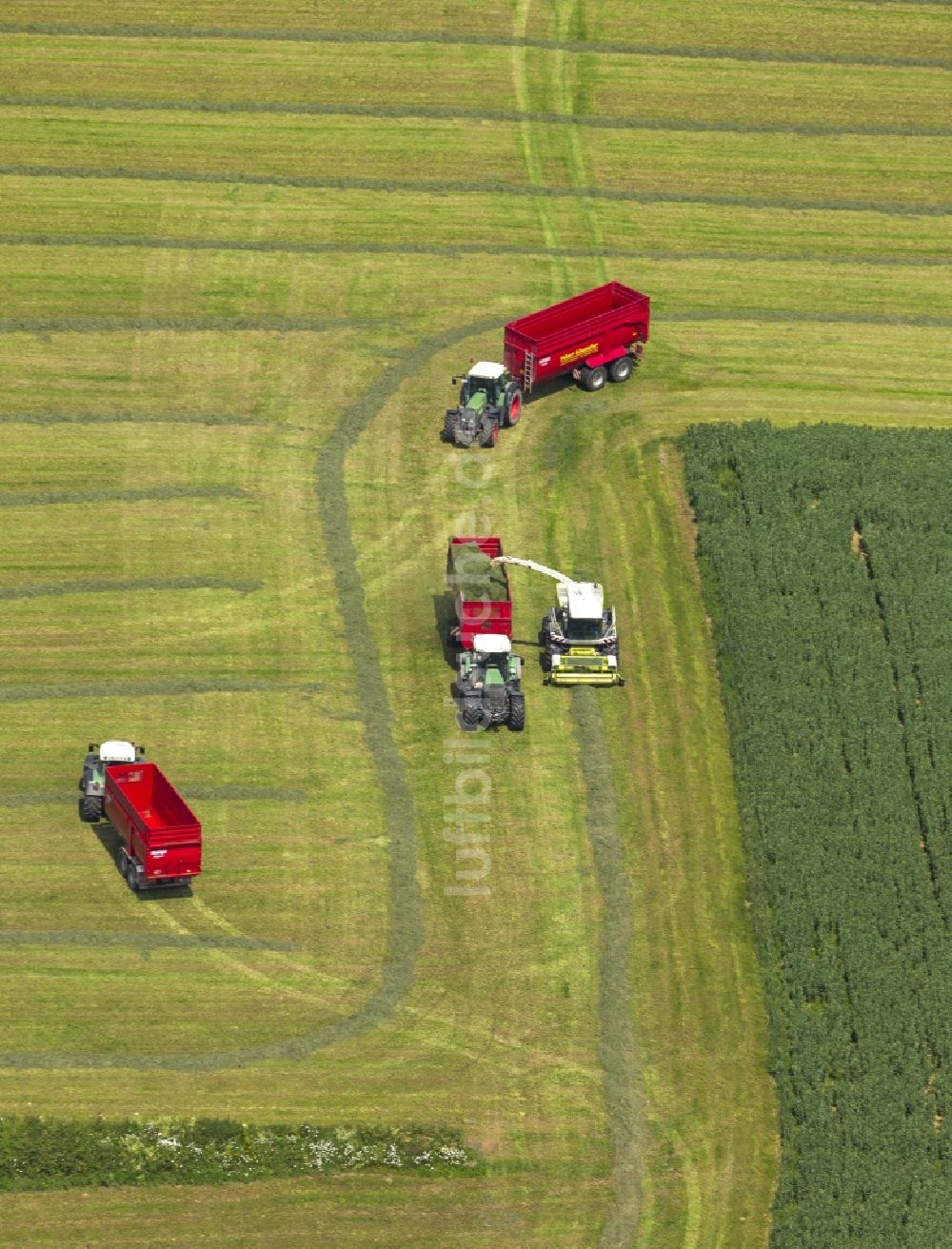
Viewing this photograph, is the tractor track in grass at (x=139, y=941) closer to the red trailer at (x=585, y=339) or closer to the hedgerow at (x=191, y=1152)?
the hedgerow at (x=191, y=1152)

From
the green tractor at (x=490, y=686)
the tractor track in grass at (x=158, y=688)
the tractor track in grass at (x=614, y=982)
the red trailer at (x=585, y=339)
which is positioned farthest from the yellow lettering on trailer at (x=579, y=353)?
the tractor track in grass at (x=158, y=688)

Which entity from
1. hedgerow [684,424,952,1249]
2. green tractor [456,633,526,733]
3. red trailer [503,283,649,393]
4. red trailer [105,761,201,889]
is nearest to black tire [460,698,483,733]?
green tractor [456,633,526,733]

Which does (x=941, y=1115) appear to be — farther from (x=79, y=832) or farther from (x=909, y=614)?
(x=79, y=832)

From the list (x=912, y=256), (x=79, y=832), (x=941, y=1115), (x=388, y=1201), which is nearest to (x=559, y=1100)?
(x=388, y=1201)

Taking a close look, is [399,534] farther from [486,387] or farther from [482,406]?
[486,387]

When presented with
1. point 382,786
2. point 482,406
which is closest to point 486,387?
point 482,406

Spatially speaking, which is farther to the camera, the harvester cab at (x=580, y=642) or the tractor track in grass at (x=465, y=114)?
the tractor track in grass at (x=465, y=114)
